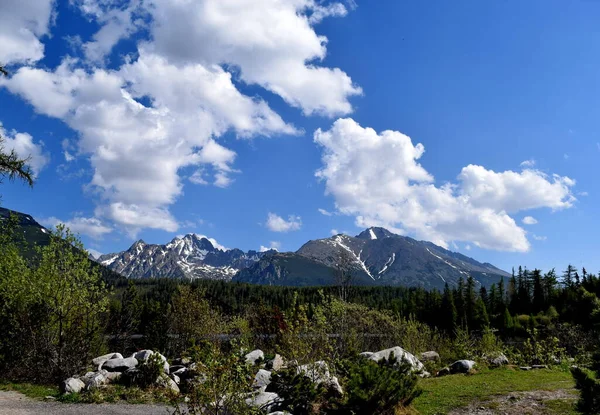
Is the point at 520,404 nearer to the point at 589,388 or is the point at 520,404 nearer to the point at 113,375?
the point at 589,388

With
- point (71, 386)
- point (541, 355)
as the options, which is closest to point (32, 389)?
point (71, 386)

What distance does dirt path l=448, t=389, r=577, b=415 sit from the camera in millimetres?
12172

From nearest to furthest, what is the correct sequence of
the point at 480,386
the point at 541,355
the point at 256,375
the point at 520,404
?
the point at 520,404
the point at 256,375
the point at 480,386
the point at 541,355

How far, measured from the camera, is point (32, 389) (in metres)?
16.5

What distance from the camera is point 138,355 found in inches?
737

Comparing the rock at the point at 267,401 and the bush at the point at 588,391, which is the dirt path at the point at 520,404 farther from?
the bush at the point at 588,391

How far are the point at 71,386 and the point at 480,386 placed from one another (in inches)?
593

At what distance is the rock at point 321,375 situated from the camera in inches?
500

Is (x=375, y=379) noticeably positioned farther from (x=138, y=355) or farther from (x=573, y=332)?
(x=573, y=332)

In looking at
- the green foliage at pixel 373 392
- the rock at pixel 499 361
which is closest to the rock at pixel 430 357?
the rock at pixel 499 361

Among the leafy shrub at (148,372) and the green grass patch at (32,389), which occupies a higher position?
the leafy shrub at (148,372)

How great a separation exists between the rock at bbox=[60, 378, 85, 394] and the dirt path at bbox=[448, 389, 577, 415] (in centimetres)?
1310

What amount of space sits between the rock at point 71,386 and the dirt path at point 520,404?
43.0 ft

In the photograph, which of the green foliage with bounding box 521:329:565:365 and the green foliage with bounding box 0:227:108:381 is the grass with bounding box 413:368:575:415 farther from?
the green foliage with bounding box 0:227:108:381
